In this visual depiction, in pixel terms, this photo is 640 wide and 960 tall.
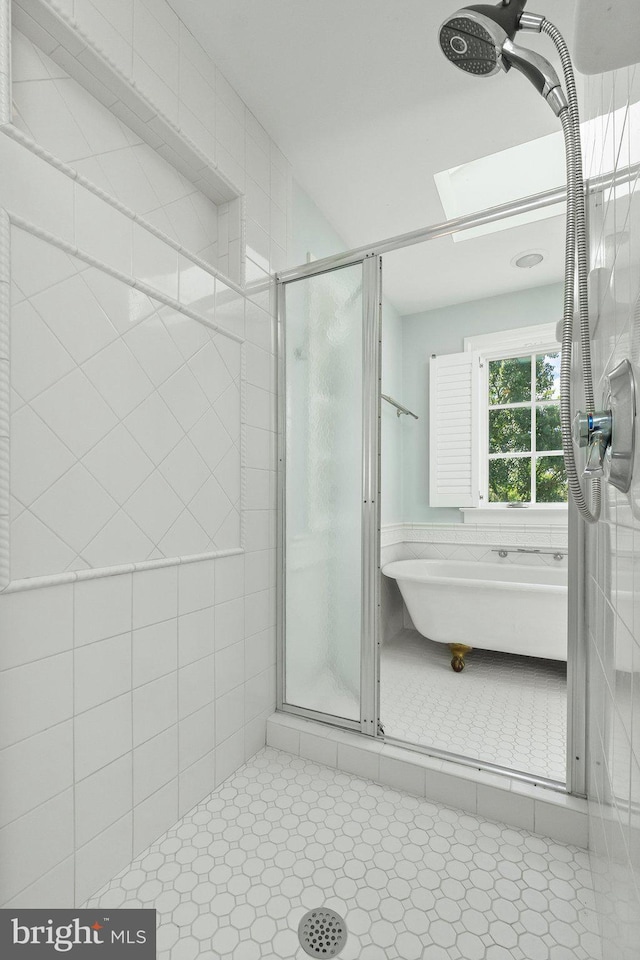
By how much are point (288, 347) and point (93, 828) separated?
1770 mm

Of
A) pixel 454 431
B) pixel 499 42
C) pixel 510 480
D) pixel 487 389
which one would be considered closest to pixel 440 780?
pixel 499 42

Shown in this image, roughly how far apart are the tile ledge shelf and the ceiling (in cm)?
248

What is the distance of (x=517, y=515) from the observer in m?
3.50

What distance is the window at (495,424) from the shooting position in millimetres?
3578

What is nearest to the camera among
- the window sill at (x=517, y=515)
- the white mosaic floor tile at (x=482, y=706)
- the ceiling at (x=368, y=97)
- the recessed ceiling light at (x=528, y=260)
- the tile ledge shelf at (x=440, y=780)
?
the tile ledge shelf at (x=440, y=780)

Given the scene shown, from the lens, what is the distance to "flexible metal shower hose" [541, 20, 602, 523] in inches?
36.6

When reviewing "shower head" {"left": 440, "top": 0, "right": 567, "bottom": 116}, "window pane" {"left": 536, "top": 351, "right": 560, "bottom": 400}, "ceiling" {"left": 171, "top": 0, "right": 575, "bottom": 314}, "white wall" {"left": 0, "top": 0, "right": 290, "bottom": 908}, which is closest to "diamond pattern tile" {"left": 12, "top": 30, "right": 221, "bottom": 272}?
"white wall" {"left": 0, "top": 0, "right": 290, "bottom": 908}

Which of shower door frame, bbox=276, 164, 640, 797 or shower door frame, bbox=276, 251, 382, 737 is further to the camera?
shower door frame, bbox=276, 251, 382, 737

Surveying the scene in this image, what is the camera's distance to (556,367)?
3631 millimetres

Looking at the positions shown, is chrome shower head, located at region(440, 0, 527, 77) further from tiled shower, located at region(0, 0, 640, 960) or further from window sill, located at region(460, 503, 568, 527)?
window sill, located at region(460, 503, 568, 527)

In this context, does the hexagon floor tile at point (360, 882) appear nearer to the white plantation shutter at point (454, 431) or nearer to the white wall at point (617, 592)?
the white wall at point (617, 592)

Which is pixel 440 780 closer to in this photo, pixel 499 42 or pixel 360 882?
pixel 360 882

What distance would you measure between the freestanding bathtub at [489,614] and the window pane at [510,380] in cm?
155

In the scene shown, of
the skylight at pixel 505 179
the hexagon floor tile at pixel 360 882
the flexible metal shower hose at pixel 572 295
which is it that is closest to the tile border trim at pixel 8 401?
the hexagon floor tile at pixel 360 882
